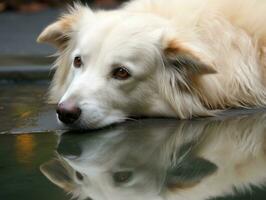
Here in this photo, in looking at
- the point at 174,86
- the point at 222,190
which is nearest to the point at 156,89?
the point at 174,86

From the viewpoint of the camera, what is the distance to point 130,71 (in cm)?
544

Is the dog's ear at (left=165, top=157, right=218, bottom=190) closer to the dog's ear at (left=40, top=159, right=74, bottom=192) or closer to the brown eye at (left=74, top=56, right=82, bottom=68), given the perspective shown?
the dog's ear at (left=40, top=159, right=74, bottom=192)

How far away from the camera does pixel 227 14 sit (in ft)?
20.2

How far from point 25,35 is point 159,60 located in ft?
14.5

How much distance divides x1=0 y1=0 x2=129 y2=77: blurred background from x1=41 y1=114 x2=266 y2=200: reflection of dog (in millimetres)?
2438

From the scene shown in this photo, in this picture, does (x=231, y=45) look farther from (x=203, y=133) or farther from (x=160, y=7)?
(x=203, y=133)

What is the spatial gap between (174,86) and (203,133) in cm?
57

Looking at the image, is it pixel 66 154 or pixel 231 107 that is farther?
pixel 231 107

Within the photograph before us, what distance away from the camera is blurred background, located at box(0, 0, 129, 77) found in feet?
24.9

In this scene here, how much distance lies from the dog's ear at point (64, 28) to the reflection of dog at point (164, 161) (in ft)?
3.45

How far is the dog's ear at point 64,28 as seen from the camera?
19.6 ft

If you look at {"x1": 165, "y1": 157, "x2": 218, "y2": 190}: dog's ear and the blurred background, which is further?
the blurred background

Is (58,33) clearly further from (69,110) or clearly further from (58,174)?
(58,174)

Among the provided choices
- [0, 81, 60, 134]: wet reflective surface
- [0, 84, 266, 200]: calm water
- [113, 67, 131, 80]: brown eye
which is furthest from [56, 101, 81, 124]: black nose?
[113, 67, 131, 80]: brown eye
